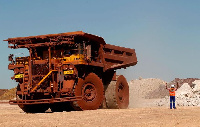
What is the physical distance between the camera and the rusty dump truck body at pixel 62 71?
16703 millimetres

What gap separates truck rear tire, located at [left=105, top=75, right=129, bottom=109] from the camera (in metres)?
19.5

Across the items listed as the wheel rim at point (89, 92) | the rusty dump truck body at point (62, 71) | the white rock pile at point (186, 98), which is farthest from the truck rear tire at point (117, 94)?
the white rock pile at point (186, 98)

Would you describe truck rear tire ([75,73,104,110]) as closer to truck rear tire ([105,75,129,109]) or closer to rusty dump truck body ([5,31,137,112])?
rusty dump truck body ([5,31,137,112])

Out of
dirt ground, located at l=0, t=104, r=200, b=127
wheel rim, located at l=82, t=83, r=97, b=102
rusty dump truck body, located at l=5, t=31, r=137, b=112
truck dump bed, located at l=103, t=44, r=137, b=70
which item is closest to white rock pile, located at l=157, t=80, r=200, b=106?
truck dump bed, located at l=103, t=44, r=137, b=70

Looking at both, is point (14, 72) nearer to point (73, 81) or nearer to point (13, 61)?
point (13, 61)

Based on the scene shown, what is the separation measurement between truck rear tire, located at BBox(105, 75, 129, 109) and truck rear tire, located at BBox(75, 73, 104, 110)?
1422 millimetres

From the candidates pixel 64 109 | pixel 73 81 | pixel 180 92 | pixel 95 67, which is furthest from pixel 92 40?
pixel 180 92

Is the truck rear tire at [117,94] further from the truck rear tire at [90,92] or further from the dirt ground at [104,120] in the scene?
the dirt ground at [104,120]

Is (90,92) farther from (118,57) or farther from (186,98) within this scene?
(186,98)

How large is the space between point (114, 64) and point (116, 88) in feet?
4.57

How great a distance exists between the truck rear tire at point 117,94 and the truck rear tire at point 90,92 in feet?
4.67

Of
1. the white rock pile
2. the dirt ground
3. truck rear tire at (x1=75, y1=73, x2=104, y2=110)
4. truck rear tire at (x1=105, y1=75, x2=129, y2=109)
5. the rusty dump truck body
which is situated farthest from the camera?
the white rock pile

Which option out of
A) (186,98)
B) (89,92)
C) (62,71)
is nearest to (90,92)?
(89,92)

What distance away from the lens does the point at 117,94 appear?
784 inches
